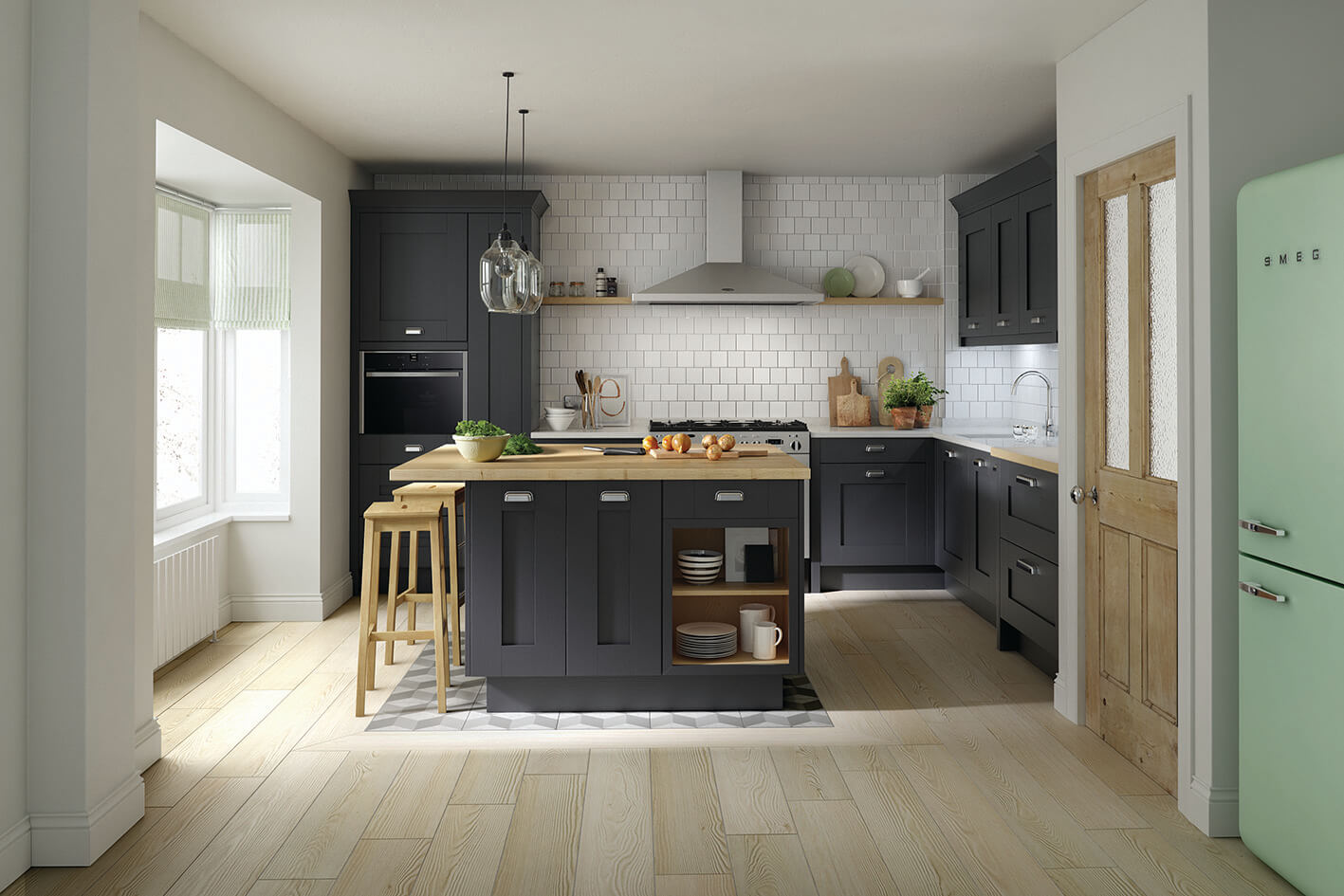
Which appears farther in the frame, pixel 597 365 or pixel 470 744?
pixel 597 365

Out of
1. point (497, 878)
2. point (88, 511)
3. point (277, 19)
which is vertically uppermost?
point (277, 19)

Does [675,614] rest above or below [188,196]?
below

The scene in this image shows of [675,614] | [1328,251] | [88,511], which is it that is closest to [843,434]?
[675,614]

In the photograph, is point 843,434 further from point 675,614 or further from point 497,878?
point 497,878

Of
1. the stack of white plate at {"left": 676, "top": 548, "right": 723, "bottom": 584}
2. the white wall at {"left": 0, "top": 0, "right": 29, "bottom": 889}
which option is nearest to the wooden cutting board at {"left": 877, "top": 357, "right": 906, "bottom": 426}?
the stack of white plate at {"left": 676, "top": 548, "right": 723, "bottom": 584}

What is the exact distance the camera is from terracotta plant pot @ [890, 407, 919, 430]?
630 cm

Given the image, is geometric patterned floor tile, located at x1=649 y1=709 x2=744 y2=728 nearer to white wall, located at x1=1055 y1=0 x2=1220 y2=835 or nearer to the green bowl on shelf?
white wall, located at x1=1055 y1=0 x2=1220 y2=835

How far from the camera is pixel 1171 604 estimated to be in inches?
125

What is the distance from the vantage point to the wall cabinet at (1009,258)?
16.5 ft

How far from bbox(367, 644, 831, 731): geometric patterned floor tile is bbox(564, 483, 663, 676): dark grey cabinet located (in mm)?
188

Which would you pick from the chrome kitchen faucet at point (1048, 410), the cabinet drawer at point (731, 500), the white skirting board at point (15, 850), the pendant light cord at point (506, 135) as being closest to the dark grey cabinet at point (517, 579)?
the cabinet drawer at point (731, 500)

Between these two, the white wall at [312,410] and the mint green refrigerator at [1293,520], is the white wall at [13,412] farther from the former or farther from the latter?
the mint green refrigerator at [1293,520]

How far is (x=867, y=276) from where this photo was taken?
6.59 m

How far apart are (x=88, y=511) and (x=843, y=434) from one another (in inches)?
169
